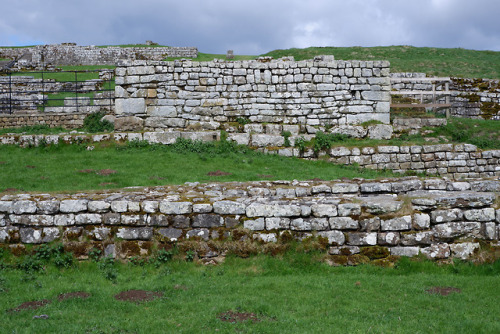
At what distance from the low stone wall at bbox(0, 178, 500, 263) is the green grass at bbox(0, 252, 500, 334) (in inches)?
17.1

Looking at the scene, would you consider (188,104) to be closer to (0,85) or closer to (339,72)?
Answer: (339,72)

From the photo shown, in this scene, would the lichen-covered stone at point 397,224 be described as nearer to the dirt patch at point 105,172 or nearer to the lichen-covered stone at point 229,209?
the lichen-covered stone at point 229,209

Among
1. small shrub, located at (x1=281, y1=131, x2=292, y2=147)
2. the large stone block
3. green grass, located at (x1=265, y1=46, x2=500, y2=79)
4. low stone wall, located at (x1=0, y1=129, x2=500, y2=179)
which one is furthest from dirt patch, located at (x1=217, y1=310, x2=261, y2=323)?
green grass, located at (x1=265, y1=46, x2=500, y2=79)

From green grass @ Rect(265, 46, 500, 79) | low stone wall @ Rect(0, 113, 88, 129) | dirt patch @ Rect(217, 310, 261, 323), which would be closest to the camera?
dirt patch @ Rect(217, 310, 261, 323)

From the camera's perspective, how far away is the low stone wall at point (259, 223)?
357 inches

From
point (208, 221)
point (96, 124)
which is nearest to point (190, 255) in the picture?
point (208, 221)

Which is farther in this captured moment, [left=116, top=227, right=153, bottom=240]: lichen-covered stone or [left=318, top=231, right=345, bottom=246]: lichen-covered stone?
[left=116, top=227, right=153, bottom=240]: lichen-covered stone

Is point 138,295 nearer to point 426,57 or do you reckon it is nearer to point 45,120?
point 45,120

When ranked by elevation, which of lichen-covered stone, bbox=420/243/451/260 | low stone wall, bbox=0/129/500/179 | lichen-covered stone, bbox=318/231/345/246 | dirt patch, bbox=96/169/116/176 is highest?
low stone wall, bbox=0/129/500/179

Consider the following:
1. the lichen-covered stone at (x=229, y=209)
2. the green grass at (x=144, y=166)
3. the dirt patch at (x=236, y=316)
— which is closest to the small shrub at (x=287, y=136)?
the green grass at (x=144, y=166)

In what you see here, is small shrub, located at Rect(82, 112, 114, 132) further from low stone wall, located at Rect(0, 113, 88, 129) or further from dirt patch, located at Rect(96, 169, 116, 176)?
dirt patch, located at Rect(96, 169, 116, 176)

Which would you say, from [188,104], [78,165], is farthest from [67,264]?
[188,104]

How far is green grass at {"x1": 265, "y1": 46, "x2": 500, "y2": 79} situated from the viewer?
117 feet

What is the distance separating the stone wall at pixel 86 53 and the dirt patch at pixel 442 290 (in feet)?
130
